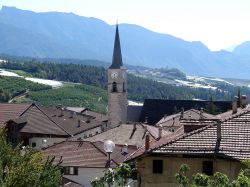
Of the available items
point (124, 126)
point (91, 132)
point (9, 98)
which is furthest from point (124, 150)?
point (9, 98)

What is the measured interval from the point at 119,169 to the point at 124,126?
45814mm

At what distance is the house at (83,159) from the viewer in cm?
4325

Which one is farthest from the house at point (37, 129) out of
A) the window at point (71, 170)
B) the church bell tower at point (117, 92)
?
the church bell tower at point (117, 92)

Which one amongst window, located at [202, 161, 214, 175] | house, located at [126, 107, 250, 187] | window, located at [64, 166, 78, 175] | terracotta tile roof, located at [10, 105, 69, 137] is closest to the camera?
house, located at [126, 107, 250, 187]

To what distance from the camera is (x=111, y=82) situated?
4252 inches

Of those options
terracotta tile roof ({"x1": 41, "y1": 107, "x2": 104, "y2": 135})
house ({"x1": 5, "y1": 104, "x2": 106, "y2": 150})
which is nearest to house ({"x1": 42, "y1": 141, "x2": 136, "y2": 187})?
house ({"x1": 5, "y1": 104, "x2": 106, "y2": 150})

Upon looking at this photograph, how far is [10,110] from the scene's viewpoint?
76688 millimetres

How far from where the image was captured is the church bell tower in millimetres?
105938

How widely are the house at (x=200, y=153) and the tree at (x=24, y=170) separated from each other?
556 centimetres

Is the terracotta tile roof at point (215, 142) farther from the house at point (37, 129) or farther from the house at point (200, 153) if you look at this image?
the house at point (37, 129)

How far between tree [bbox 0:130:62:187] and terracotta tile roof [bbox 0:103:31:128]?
4860 cm

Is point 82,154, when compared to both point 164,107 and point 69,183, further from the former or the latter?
point 164,107

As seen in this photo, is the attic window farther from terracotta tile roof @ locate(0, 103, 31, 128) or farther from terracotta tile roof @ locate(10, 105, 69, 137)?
terracotta tile roof @ locate(0, 103, 31, 128)

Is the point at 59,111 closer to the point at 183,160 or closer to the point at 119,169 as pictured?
the point at 183,160
